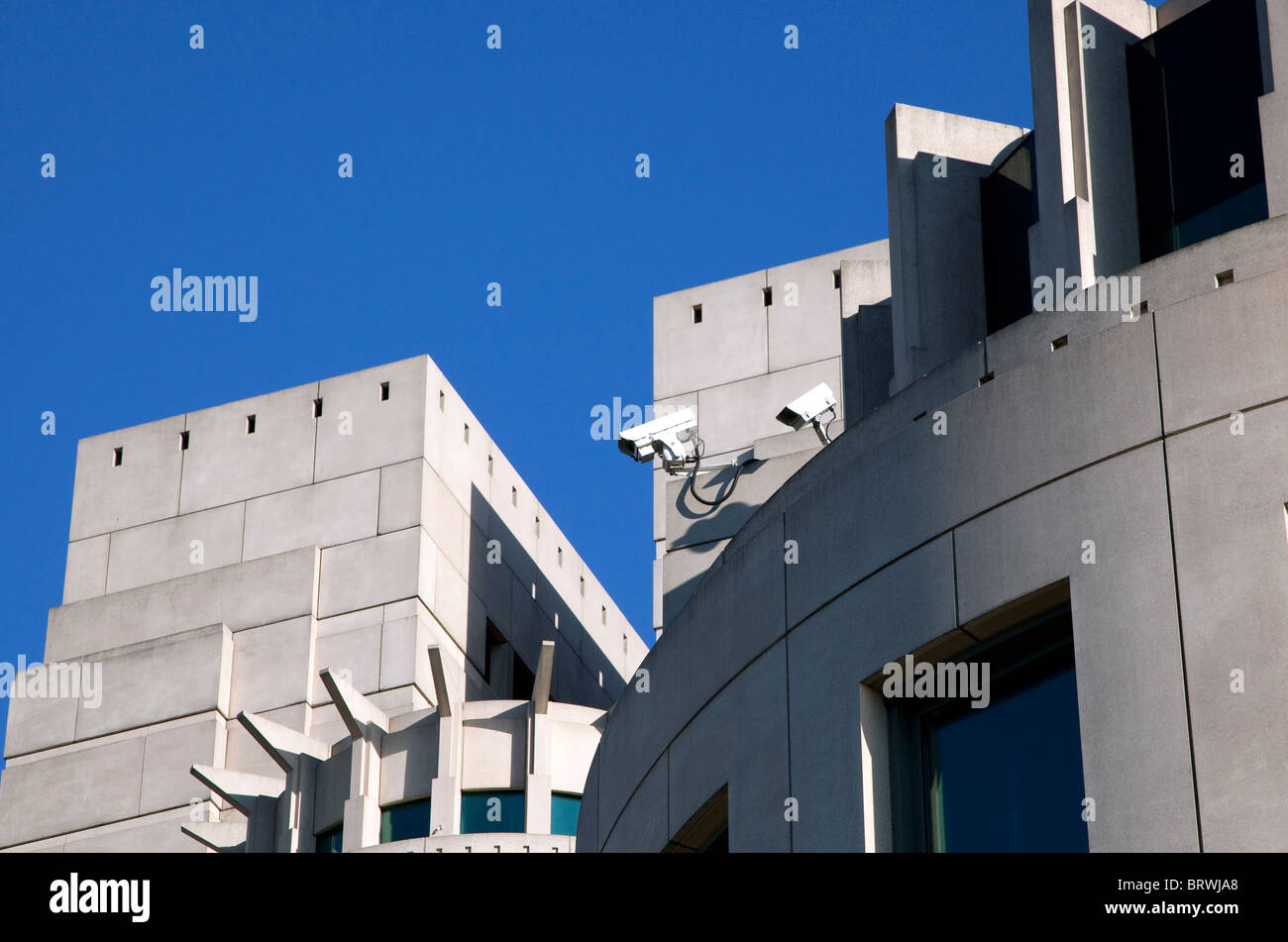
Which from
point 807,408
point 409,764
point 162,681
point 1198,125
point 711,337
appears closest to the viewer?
point 1198,125

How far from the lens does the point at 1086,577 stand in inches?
599

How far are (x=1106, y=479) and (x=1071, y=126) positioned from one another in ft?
23.5

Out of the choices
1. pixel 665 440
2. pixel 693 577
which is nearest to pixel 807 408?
pixel 693 577

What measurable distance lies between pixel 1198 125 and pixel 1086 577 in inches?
283

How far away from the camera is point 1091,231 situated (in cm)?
2084

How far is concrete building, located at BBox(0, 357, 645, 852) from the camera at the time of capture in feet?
138

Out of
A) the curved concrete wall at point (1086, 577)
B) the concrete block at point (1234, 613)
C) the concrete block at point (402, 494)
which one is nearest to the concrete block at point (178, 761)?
the concrete block at point (402, 494)

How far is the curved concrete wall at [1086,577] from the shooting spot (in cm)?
1422

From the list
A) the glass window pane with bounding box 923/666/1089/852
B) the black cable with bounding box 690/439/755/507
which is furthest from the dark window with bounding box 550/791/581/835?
the glass window pane with bounding box 923/666/1089/852

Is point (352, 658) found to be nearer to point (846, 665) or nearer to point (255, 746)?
point (255, 746)

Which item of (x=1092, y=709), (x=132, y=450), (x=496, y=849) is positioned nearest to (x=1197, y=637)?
(x=1092, y=709)

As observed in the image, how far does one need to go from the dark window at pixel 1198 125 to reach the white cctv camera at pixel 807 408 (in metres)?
6.22

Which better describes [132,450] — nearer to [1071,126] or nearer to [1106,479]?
[1071,126]

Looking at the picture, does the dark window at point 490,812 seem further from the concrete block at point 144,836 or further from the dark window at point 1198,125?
the dark window at point 1198,125
